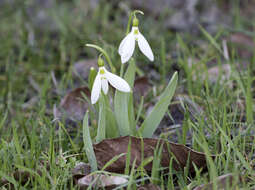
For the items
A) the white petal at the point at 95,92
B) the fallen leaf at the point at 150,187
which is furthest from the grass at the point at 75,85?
the white petal at the point at 95,92

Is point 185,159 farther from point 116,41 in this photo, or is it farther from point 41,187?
point 116,41

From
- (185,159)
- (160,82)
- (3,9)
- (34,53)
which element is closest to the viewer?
(185,159)

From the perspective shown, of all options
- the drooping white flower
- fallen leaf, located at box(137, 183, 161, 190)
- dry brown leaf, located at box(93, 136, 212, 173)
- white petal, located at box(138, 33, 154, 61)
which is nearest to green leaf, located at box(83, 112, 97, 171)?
dry brown leaf, located at box(93, 136, 212, 173)

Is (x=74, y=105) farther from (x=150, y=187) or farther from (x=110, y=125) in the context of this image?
(x=150, y=187)

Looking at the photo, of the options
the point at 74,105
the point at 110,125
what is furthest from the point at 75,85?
the point at 110,125

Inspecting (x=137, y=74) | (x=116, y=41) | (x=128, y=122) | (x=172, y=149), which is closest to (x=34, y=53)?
(x=116, y=41)

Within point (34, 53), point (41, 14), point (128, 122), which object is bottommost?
point (128, 122)

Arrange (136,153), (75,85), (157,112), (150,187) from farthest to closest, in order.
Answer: (75,85), (157,112), (136,153), (150,187)
